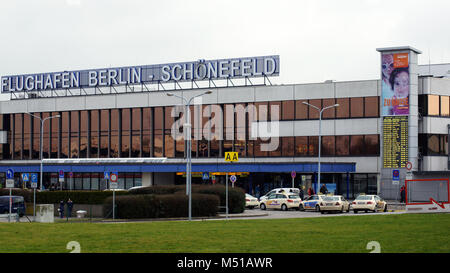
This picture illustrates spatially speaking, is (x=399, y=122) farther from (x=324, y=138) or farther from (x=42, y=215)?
(x=42, y=215)

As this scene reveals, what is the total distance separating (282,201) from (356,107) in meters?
21.2

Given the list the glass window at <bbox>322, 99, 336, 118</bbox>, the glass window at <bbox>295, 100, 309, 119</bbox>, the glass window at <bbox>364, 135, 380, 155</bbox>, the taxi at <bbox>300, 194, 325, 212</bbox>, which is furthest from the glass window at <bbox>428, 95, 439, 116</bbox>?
the taxi at <bbox>300, 194, 325, 212</bbox>

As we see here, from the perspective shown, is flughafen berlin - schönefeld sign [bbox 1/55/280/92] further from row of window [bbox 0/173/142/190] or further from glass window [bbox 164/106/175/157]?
row of window [bbox 0/173/142/190]

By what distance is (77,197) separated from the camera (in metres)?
48.6

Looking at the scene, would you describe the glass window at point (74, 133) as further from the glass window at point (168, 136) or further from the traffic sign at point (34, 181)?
the traffic sign at point (34, 181)

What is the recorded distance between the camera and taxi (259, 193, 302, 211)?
165ft

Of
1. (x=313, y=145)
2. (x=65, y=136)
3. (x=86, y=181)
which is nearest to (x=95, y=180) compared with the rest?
(x=86, y=181)

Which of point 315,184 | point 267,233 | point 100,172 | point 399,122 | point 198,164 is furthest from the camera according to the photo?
point 100,172

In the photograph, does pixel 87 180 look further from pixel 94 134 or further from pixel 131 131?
pixel 131 131

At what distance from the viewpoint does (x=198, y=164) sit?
74375 millimetres

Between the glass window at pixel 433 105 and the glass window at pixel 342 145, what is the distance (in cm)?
846
